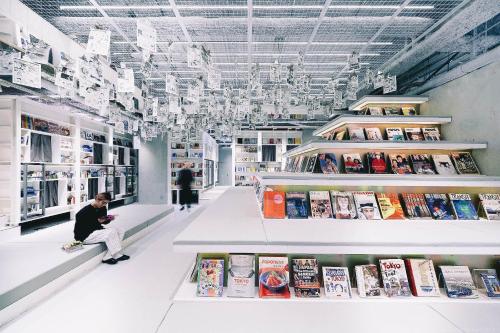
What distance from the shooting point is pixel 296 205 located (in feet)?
8.25

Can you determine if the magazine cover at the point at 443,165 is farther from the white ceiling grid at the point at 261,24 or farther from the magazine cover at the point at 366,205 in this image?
the white ceiling grid at the point at 261,24

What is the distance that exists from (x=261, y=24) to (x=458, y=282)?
387 cm

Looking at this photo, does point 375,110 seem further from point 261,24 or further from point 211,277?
point 211,277

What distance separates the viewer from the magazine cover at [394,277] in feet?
6.51

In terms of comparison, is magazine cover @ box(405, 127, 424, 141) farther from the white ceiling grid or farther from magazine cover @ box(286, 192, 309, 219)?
magazine cover @ box(286, 192, 309, 219)

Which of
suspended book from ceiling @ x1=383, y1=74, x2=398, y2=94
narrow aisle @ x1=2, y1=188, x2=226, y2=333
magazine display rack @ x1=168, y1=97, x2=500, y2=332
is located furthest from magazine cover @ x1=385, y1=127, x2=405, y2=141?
narrow aisle @ x1=2, y1=188, x2=226, y2=333

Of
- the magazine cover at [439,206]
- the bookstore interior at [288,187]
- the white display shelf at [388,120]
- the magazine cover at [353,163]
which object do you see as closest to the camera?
the bookstore interior at [288,187]

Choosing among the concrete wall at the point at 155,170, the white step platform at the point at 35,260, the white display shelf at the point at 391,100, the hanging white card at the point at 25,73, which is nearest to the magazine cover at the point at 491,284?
the white display shelf at the point at 391,100

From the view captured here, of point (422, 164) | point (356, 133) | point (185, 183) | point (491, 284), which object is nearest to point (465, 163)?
point (422, 164)

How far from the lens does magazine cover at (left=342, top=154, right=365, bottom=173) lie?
3.17 metres

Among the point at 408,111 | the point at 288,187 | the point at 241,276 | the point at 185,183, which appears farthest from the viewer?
the point at 185,183

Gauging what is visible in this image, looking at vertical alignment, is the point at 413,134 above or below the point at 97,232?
above

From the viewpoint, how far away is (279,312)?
176cm

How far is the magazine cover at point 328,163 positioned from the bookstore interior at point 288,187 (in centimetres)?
2
